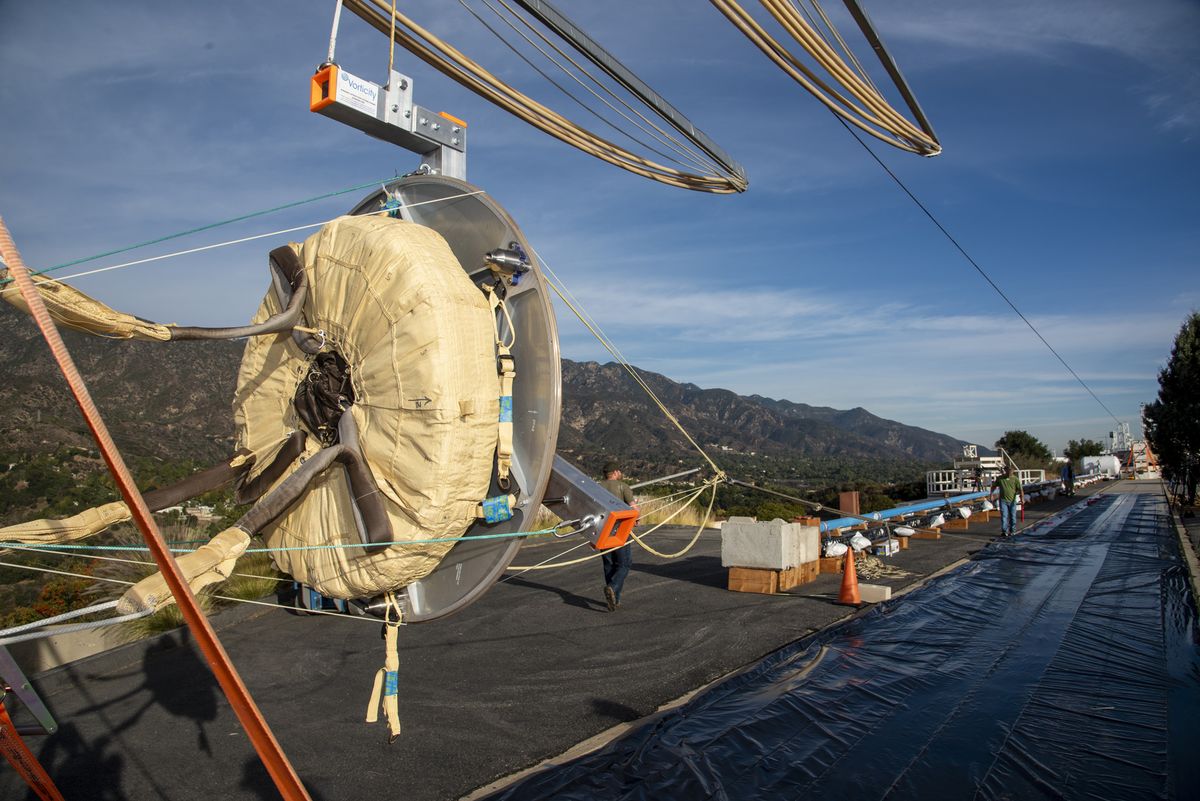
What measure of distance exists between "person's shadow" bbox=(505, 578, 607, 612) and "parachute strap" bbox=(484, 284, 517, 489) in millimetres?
5109

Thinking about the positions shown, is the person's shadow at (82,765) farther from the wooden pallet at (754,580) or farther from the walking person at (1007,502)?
the walking person at (1007,502)

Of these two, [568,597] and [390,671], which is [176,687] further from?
[568,597]

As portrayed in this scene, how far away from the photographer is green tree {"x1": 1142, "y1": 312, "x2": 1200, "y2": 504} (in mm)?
27953

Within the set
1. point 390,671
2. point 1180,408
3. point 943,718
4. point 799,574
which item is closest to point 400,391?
point 390,671

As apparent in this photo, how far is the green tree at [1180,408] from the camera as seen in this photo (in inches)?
1101

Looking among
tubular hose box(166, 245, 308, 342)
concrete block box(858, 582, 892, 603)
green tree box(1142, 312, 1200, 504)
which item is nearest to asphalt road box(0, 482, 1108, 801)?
concrete block box(858, 582, 892, 603)

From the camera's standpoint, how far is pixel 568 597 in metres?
10.0

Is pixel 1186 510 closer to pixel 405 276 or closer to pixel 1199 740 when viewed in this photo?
pixel 1199 740

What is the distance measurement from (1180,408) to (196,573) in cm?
3600

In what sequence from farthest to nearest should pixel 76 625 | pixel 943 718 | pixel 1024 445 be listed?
pixel 1024 445 → pixel 943 718 → pixel 76 625

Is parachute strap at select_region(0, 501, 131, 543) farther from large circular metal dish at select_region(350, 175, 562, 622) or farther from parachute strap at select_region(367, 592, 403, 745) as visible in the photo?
large circular metal dish at select_region(350, 175, 562, 622)

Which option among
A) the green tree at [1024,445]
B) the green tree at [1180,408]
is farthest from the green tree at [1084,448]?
the green tree at [1180,408]

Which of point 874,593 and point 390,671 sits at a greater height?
point 390,671

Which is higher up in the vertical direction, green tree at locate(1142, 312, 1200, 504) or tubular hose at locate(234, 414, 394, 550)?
green tree at locate(1142, 312, 1200, 504)
